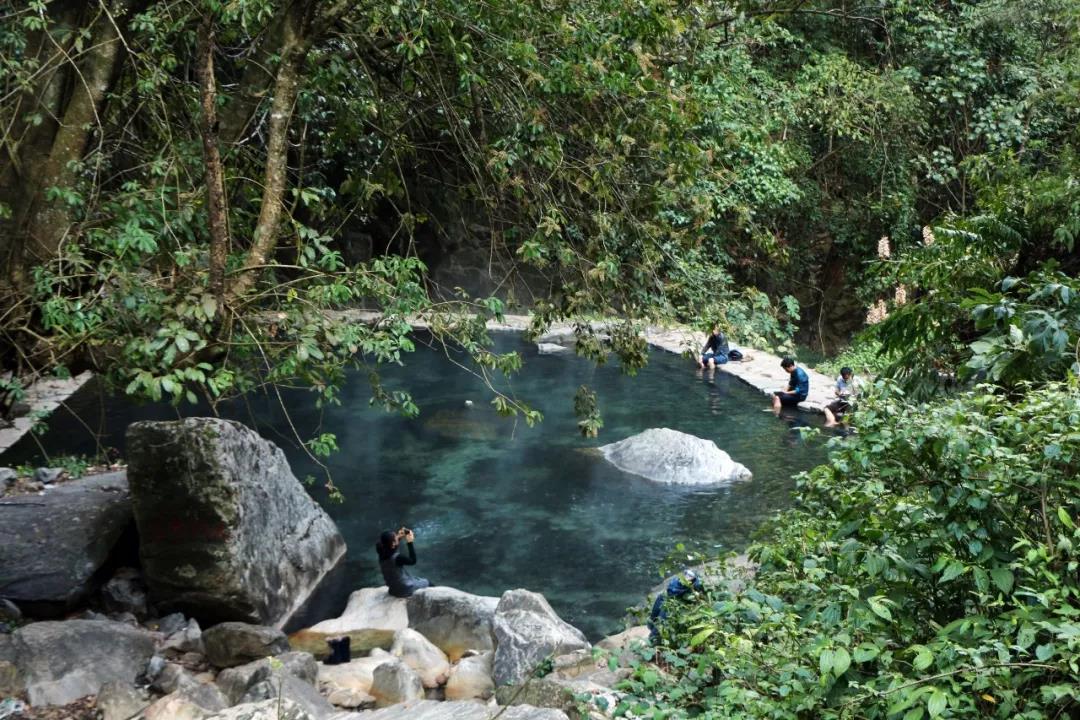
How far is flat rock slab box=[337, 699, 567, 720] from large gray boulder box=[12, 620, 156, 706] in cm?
185

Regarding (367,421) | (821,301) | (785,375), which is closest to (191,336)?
(367,421)

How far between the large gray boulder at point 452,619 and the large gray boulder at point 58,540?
2.73 meters

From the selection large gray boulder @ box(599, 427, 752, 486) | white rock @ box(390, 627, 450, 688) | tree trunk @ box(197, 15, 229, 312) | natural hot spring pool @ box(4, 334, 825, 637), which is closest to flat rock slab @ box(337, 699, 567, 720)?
white rock @ box(390, 627, 450, 688)

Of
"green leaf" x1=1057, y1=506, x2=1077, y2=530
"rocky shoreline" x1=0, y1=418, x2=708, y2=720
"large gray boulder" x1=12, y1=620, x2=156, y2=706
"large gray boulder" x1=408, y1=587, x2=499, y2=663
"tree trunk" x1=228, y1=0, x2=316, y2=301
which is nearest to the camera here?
"green leaf" x1=1057, y1=506, x2=1077, y2=530

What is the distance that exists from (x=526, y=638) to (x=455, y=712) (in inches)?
84.5

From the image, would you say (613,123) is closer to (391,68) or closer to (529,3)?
(529,3)

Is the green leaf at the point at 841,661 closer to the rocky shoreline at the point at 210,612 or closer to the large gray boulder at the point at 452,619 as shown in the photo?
the rocky shoreline at the point at 210,612

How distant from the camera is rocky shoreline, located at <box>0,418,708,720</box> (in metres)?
6.58

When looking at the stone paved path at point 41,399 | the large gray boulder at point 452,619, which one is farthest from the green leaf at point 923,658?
the stone paved path at point 41,399

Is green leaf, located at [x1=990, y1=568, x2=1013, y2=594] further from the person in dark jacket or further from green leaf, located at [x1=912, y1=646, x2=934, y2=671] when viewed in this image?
the person in dark jacket

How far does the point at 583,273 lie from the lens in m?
6.46

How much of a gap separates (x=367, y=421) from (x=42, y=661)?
27.7ft

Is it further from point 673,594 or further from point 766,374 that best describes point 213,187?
point 766,374

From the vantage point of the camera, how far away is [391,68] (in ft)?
23.2
